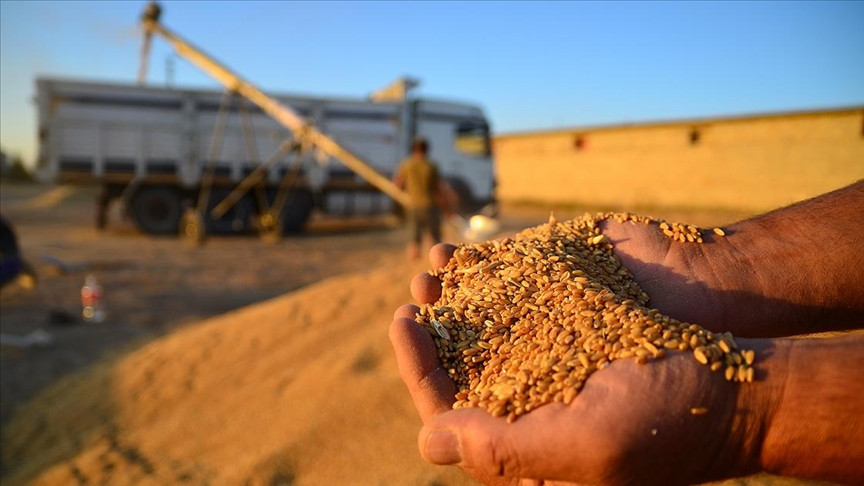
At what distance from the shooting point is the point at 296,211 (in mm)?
15344

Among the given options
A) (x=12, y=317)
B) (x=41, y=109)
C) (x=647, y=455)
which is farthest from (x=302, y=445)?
(x=41, y=109)

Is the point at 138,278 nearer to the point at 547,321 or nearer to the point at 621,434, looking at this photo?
the point at 547,321

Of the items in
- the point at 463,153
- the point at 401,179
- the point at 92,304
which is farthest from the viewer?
the point at 463,153

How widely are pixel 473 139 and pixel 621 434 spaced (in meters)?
16.2

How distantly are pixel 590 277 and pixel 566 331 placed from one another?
36 cm

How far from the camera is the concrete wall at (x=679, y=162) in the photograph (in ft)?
57.2

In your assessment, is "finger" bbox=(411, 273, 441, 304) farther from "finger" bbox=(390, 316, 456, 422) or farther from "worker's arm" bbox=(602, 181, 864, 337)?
"worker's arm" bbox=(602, 181, 864, 337)

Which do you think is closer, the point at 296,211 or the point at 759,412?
the point at 759,412

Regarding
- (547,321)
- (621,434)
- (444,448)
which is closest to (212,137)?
(547,321)

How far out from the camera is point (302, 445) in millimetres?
3373

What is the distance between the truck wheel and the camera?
14.6 m

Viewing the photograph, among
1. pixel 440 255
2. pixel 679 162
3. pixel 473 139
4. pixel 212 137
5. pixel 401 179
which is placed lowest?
pixel 440 255

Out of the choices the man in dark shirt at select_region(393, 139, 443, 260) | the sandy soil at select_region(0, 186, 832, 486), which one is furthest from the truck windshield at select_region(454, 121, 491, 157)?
the sandy soil at select_region(0, 186, 832, 486)

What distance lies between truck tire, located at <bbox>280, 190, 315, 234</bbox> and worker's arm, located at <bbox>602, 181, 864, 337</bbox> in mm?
13463
